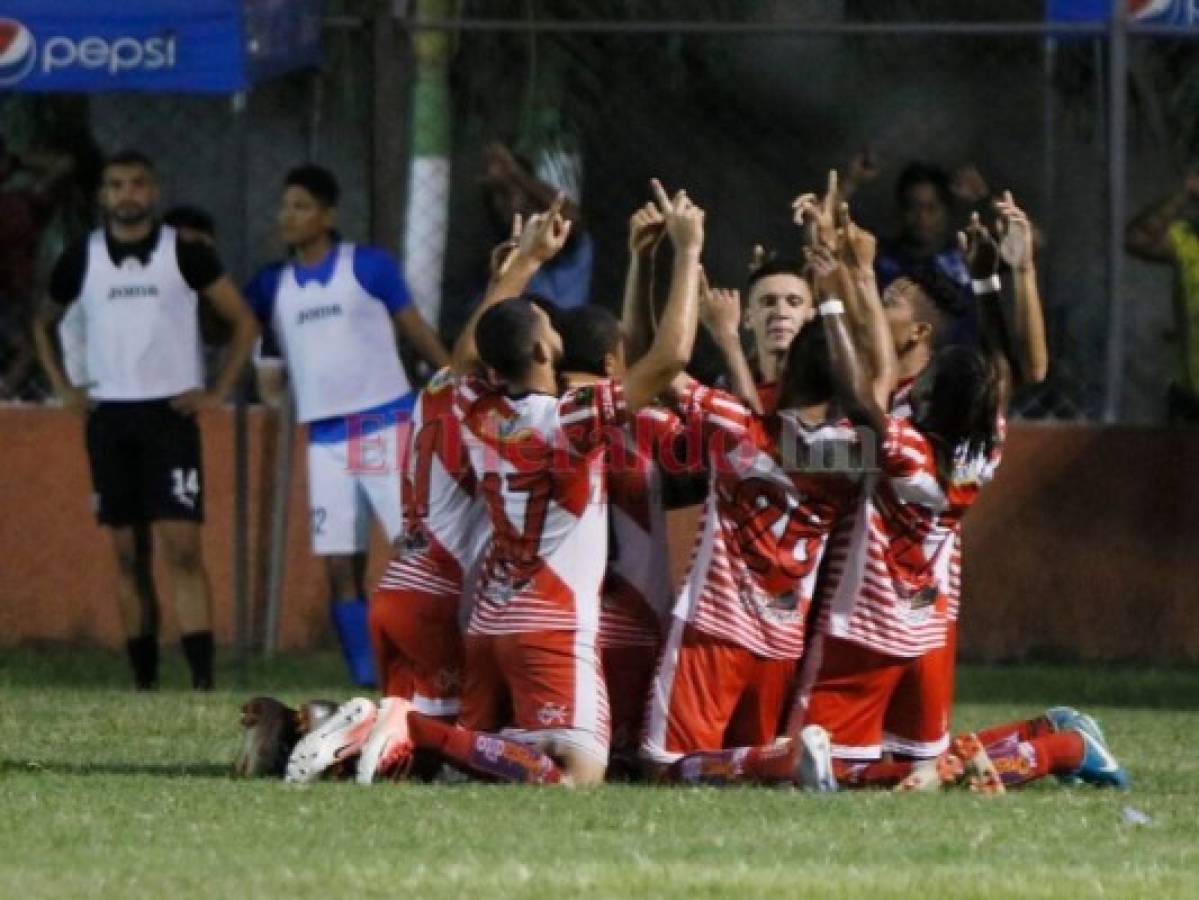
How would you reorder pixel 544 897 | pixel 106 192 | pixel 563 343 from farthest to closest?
pixel 106 192 → pixel 563 343 → pixel 544 897

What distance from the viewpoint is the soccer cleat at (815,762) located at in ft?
34.5

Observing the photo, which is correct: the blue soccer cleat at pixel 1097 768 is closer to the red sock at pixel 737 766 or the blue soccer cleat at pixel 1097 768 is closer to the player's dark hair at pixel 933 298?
the red sock at pixel 737 766

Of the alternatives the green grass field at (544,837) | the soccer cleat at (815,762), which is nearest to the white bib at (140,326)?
the green grass field at (544,837)

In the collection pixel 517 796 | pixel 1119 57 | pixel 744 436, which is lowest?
pixel 517 796

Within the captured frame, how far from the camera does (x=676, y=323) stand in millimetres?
10242

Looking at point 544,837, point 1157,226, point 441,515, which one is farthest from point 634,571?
point 1157,226

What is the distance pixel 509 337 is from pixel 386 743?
1.21 m

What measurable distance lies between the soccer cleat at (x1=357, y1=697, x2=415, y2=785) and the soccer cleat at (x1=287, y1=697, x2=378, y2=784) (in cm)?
3

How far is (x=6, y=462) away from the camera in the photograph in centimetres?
1672

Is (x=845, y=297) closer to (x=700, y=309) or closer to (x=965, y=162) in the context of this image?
(x=700, y=309)

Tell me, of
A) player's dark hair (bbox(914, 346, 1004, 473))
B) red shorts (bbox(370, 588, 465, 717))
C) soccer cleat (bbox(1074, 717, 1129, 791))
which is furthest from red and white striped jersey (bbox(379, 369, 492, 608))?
soccer cleat (bbox(1074, 717, 1129, 791))

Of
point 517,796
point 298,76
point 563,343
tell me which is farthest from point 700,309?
point 298,76

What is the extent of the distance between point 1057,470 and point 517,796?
6.58m

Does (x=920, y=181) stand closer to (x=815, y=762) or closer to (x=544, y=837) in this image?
(x=815, y=762)
